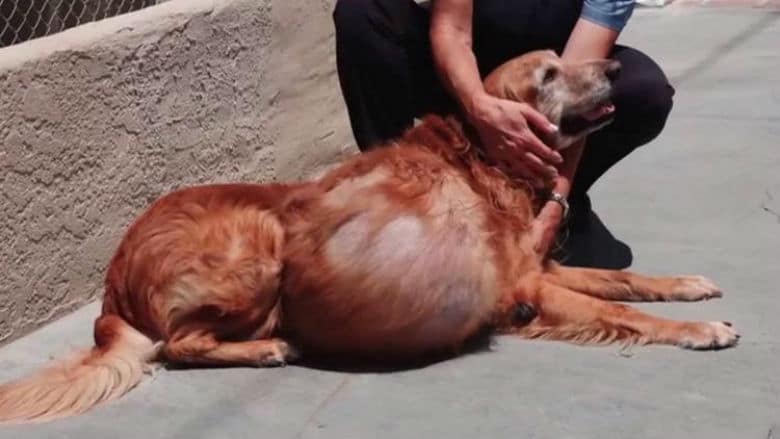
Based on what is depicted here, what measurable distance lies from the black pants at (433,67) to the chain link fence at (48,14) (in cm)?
112

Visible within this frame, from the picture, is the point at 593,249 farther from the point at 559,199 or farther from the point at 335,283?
the point at 335,283

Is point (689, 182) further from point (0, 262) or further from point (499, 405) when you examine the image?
point (0, 262)

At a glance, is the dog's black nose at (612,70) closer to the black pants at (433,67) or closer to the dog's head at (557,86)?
the dog's head at (557,86)

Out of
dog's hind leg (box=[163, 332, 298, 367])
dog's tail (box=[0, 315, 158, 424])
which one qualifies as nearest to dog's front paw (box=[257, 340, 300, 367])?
dog's hind leg (box=[163, 332, 298, 367])

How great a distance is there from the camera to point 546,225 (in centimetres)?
484

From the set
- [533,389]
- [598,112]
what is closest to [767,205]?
[598,112]

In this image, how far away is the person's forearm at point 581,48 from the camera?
198 inches

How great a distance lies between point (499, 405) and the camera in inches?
163

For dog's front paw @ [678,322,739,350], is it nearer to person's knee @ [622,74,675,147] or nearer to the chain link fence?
person's knee @ [622,74,675,147]

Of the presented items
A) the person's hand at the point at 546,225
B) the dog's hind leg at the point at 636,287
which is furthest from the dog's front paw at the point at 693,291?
the person's hand at the point at 546,225

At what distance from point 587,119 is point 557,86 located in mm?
176

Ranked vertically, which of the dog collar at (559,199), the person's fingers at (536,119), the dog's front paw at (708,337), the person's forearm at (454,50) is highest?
the person's forearm at (454,50)

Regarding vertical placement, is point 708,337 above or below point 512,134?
below

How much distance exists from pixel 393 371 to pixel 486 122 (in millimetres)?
850
